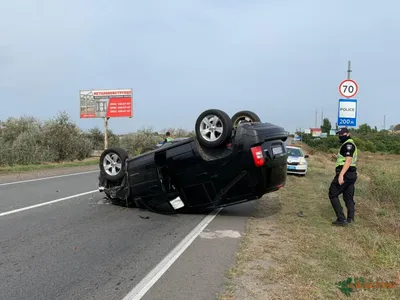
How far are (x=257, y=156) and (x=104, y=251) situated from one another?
9.92ft

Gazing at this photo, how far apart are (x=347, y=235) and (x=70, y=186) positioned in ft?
29.4

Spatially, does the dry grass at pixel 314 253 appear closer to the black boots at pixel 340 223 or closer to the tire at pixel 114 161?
the black boots at pixel 340 223

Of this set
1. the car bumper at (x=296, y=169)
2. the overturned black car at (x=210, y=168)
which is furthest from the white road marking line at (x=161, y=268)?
the car bumper at (x=296, y=169)

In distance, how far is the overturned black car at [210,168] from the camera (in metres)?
6.58

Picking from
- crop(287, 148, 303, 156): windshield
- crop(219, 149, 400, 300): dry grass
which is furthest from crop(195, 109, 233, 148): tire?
crop(287, 148, 303, 156): windshield

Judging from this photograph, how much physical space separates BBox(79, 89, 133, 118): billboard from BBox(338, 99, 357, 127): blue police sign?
23.0 metres

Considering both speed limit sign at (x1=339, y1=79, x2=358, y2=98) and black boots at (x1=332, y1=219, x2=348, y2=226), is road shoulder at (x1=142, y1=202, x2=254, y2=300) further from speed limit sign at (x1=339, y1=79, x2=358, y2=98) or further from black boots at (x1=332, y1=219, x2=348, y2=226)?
speed limit sign at (x1=339, y1=79, x2=358, y2=98)

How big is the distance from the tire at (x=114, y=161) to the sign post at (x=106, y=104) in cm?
2325

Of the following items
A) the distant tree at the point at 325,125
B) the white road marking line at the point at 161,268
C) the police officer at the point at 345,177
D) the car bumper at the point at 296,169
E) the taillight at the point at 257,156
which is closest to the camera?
the white road marking line at the point at 161,268

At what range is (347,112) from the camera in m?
10.2

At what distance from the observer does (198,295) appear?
149 inches

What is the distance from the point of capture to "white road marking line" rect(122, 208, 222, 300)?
3.83 meters

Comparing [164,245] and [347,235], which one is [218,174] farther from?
[347,235]

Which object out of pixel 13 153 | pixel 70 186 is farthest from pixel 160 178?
pixel 13 153
